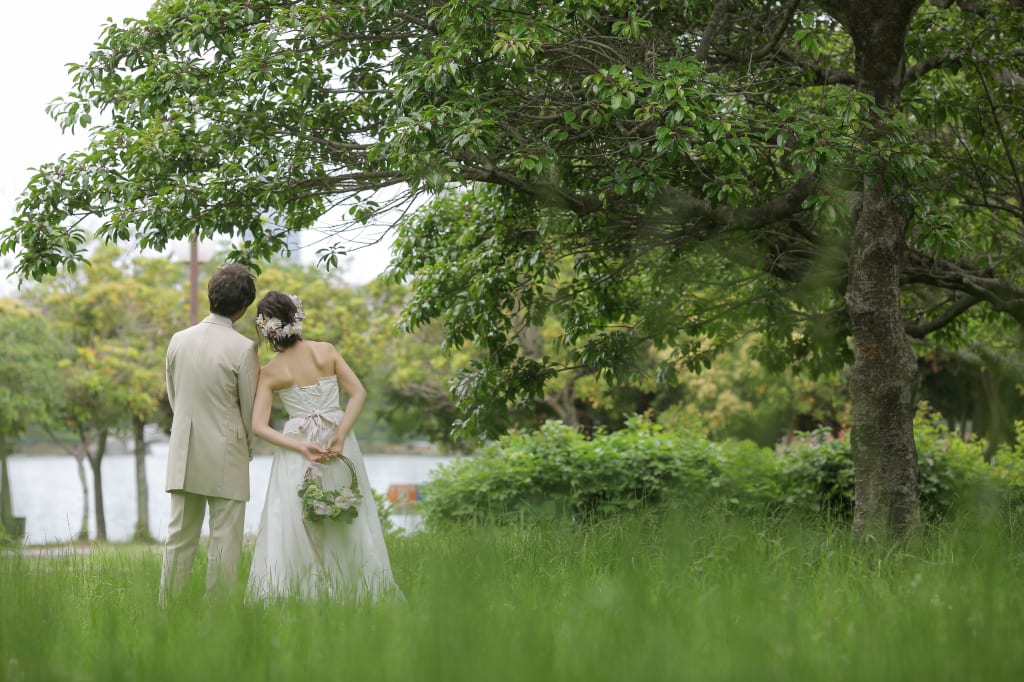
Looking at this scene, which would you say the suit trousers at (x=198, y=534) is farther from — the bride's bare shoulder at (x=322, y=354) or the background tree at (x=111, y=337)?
the background tree at (x=111, y=337)

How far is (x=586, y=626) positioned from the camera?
3.29m

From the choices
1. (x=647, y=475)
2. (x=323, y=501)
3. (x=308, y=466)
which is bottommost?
Answer: (x=647, y=475)

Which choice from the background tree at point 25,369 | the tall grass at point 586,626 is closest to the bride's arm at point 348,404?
the tall grass at point 586,626

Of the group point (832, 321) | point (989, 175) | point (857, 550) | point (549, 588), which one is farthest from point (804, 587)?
point (989, 175)

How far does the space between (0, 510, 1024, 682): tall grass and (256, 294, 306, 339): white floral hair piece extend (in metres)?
1.62

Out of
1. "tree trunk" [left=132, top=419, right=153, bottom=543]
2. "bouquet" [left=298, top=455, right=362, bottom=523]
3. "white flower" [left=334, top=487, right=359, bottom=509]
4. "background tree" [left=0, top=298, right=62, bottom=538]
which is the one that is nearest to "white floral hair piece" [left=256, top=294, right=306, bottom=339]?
"bouquet" [left=298, top=455, right=362, bottom=523]

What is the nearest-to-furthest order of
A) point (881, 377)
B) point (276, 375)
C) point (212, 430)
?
→ point (212, 430) < point (276, 375) < point (881, 377)

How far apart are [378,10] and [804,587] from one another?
4904 mm

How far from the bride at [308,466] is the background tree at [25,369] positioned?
21280 mm

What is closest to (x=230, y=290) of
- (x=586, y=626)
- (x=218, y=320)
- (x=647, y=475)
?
(x=218, y=320)

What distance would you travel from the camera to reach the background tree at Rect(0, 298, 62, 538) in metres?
24.5

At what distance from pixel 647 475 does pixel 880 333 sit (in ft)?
12.3

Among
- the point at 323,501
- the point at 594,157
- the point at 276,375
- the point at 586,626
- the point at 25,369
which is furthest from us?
the point at 25,369

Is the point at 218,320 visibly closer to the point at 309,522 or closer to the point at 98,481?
the point at 309,522
